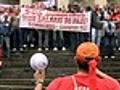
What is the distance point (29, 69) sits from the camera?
17172mm

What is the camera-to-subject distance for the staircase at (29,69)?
15.8 meters

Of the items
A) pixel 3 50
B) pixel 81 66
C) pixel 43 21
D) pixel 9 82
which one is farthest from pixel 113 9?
pixel 81 66

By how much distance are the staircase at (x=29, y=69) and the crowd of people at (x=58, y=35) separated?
16.1 inches

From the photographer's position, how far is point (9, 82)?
1595 cm

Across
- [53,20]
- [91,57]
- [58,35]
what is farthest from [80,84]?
[53,20]

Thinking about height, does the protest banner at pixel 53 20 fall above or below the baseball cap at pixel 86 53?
below

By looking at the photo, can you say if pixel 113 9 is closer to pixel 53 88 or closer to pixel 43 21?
pixel 43 21

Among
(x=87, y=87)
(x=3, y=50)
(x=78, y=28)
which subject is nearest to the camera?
(x=87, y=87)

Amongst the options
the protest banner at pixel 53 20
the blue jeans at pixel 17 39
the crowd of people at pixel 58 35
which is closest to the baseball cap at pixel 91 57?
the crowd of people at pixel 58 35

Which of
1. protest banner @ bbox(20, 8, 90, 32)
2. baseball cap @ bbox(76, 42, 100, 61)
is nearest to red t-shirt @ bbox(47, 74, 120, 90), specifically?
baseball cap @ bbox(76, 42, 100, 61)

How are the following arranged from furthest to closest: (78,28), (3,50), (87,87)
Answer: (78,28)
(3,50)
(87,87)

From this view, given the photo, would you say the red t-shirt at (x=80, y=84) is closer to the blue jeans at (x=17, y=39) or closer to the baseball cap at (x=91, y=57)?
the baseball cap at (x=91, y=57)

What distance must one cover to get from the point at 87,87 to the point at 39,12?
15969 millimetres

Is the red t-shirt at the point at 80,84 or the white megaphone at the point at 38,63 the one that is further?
the white megaphone at the point at 38,63
